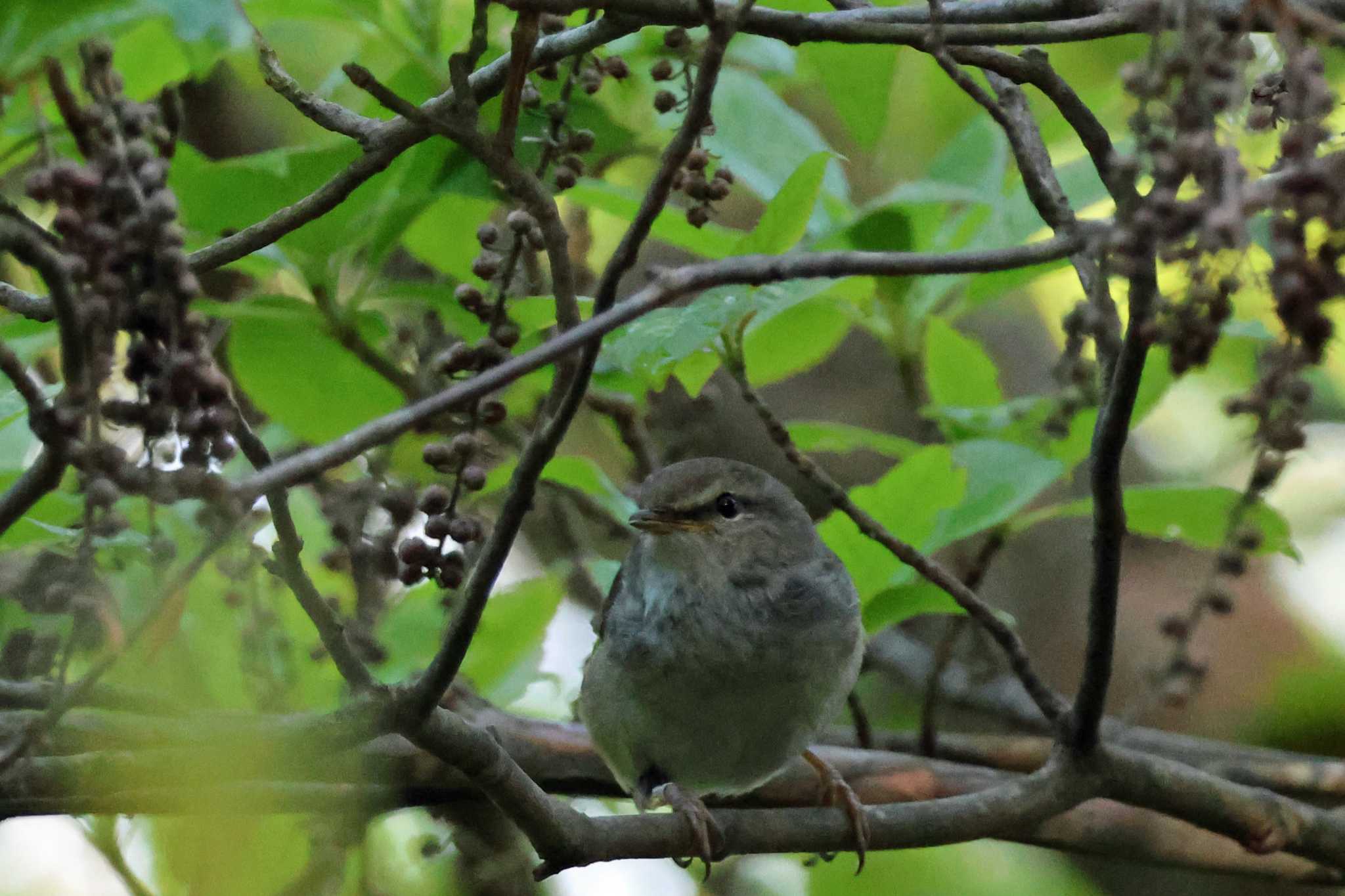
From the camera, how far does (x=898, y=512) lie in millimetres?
3627

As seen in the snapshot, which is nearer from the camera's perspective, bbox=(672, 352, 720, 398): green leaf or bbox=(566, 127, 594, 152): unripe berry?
bbox=(566, 127, 594, 152): unripe berry

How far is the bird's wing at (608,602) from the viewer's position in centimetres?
401

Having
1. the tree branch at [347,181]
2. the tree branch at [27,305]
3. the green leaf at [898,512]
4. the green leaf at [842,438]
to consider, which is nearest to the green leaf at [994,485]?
the green leaf at [898,512]

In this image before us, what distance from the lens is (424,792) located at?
3588 mm

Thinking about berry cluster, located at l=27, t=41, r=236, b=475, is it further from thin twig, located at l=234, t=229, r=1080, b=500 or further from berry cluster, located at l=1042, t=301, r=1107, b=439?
berry cluster, located at l=1042, t=301, r=1107, b=439

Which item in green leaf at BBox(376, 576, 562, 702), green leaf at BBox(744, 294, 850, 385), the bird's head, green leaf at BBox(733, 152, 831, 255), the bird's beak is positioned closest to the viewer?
green leaf at BBox(733, 152, 831, 255)

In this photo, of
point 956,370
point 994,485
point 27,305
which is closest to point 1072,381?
point 994,485

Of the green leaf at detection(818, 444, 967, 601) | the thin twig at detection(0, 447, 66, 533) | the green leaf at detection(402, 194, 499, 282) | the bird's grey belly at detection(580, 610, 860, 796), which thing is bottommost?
the thin twig at detection(0, 447, 66, 533)

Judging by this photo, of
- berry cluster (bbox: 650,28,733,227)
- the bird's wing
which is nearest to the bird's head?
the bird's wing

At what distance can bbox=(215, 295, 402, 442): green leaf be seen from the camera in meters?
3.72

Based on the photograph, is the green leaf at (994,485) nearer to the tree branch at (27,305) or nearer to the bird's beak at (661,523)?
the bird's beak at (661,523)

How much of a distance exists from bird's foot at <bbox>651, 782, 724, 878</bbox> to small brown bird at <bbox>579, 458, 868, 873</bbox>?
13mm

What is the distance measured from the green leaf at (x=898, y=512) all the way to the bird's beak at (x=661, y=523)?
0.35 metres

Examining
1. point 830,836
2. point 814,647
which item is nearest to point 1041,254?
point 830,836
